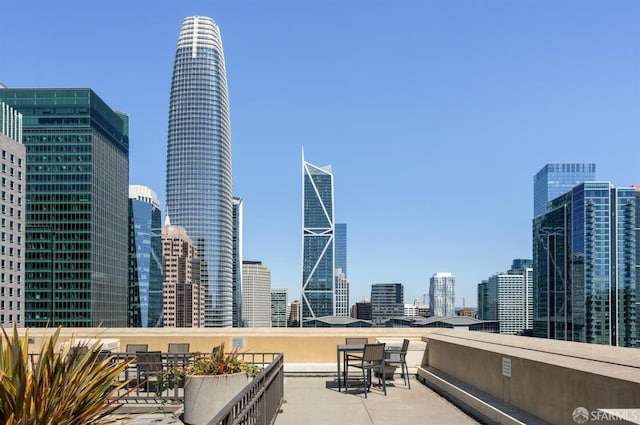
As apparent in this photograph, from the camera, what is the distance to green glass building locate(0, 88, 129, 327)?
436ft

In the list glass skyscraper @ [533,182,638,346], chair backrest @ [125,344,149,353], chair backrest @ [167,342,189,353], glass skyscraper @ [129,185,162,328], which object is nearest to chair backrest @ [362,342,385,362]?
chair backrest @ [167,342,189,353]

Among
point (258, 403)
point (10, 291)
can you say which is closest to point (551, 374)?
point (258, 403)

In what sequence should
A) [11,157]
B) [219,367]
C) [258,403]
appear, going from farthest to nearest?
[11,157], [219,367], [258,403]

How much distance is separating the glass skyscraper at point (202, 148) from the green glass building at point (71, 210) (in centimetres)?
3373

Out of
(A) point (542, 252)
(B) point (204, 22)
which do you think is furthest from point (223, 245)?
(A) point (542, 252)

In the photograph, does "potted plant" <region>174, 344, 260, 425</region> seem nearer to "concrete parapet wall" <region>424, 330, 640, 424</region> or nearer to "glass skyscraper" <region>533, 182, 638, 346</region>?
"concrete parapet wall" <region>424, 330, 640, 424</region>

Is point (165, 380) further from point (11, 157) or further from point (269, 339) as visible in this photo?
point (11, 157)

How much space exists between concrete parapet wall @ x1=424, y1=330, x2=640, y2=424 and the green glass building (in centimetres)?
13310

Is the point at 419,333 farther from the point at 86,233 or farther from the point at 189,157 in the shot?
the point at 189,157

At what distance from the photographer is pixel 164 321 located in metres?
187

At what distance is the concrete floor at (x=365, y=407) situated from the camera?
7.71 m

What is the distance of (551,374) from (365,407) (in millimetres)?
3462

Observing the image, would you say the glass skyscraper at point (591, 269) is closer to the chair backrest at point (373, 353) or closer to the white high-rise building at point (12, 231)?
Result: the white high-rise building at point (12, 231)

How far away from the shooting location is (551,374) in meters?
Answer: 5.94
